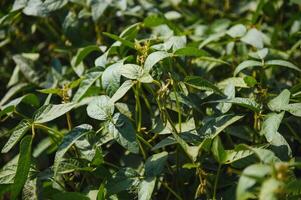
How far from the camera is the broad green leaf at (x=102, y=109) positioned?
1130 mm

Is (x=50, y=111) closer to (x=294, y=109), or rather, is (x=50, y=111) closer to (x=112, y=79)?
(x=112, y=79)

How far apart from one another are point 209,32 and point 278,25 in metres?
0.34

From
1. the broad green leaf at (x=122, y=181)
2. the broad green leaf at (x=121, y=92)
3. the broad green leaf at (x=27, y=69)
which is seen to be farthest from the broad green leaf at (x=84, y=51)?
the broad green leaf at (x=122, y=181)

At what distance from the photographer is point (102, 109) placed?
1.14 meters

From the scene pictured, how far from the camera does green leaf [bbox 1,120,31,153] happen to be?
1.13m

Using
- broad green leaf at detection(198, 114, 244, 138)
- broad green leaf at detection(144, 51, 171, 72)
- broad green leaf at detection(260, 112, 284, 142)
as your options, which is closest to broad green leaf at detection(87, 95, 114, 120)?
broad green leaf at detection(144, 51, 171, 72)

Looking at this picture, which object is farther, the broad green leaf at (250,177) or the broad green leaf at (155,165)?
the broad green leaf at (155,165)

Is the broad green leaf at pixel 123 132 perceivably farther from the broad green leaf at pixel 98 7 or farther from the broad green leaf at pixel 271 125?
the broad green leaf at pixel 98 7

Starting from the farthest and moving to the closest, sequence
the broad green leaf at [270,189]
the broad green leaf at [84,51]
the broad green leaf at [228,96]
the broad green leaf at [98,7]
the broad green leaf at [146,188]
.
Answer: the broad green leaf at [98,7], the broad green leaf at [84,51], the broad green leaf at [228,96], the broad green leaf at [146,188], the broad green leaf at [270,189]

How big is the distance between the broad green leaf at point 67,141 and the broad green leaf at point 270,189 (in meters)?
0.52

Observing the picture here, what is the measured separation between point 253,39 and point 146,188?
0.72m

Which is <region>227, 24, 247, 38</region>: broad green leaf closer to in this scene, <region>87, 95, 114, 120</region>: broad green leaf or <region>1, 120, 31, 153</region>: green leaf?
<region>87, 95, 114, 120</region>: broad green leaf

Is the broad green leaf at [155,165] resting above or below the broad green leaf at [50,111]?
below

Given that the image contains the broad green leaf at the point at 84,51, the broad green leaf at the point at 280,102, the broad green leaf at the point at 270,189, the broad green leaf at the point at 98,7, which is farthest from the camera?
the broad green leaf at the point at 98,7
